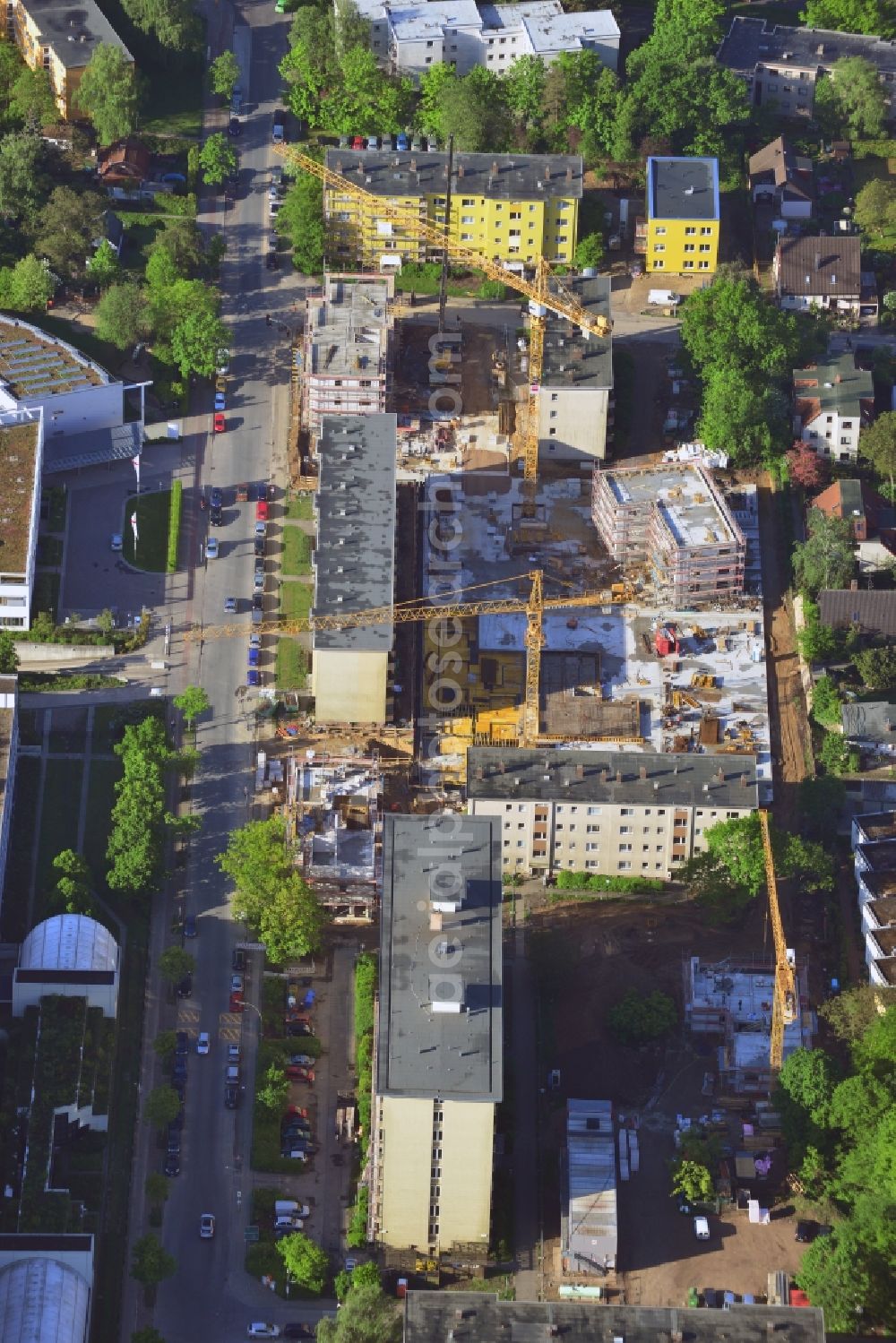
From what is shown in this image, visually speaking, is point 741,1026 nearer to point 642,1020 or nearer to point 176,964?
point 642,1020

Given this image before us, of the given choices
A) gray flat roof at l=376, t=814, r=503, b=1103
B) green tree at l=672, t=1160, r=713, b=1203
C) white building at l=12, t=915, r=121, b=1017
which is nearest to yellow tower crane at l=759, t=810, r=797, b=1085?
green tree at l=672, t=1160, r=713, b=1203

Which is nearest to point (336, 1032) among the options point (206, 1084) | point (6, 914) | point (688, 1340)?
point (206, 1084)

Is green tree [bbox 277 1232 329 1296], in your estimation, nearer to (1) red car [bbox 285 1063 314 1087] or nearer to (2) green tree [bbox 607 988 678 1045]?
(1) red car [bbox 285 1063 314 1087]

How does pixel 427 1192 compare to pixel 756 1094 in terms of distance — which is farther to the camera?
pixel 756 1094

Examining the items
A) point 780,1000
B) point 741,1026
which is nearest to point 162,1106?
point 741,1026

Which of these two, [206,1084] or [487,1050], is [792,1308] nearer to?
[487,1050]

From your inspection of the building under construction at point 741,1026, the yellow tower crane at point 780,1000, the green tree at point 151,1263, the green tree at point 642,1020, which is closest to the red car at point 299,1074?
the green tree at point 151,1263

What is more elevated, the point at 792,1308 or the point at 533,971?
the point at 533,971
